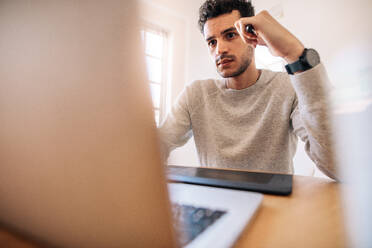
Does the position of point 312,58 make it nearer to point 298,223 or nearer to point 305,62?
point 305,62

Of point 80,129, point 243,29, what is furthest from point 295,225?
point 243,29

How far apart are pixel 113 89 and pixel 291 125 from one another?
0.84m

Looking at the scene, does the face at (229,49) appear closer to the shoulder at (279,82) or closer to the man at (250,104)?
the man at (250,104)

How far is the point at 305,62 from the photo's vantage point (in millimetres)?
526

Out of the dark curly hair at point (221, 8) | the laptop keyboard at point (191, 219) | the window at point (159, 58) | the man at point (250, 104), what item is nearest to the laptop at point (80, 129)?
the laptop keyboard at point (191, 219)

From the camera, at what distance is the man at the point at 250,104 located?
50 cm

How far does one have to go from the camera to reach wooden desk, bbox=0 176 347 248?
168 millimetres

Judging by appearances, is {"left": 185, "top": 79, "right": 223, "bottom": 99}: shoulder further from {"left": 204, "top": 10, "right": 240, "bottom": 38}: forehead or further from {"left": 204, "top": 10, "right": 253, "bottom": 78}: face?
{"left": 204, "top": 10, "right": 240, "bottom": 38}: forehead

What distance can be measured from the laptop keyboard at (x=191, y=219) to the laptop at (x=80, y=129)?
17 millimetres

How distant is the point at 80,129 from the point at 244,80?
37.5 inches

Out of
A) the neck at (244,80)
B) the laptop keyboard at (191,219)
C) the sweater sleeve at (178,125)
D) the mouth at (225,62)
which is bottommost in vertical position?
the laptop keyboard at (191,219)

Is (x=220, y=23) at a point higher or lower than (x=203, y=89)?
higher

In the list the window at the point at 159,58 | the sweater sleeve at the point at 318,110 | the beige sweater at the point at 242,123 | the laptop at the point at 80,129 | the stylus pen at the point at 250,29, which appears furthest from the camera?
the window at the point at 159,58

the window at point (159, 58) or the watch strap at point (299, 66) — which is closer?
the watch strap at point (299, 66)
